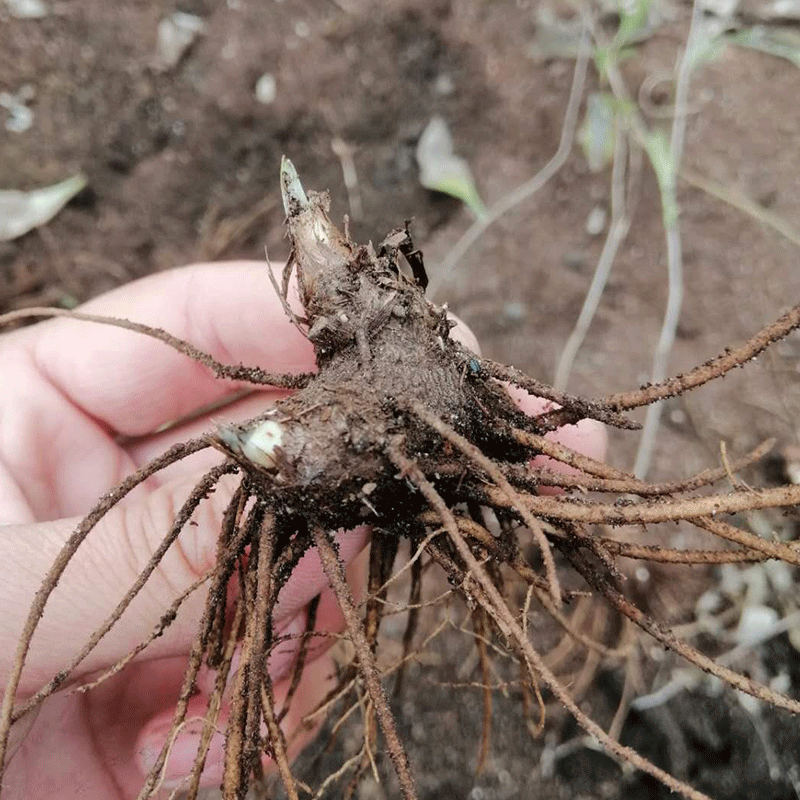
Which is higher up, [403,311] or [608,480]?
[403,311]

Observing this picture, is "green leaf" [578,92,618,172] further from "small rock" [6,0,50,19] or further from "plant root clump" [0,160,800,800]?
"small rock" [6,0,50,19]

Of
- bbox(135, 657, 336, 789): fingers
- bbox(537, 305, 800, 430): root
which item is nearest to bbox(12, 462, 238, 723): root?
bbox(135, 657, 336, 789): fingers

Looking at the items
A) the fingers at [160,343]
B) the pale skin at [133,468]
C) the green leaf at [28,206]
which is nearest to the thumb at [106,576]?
the pale skin at [133,468]

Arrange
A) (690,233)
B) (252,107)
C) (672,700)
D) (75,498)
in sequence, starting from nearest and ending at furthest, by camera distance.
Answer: (75,498) < (672,700) < (690,233) < (252,107)

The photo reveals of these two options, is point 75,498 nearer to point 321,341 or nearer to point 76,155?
point 321,341

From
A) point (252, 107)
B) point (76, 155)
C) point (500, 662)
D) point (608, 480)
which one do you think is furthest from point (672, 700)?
point (76, 155)

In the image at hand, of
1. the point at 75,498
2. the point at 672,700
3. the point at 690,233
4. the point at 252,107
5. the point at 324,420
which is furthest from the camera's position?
the point at 252,107

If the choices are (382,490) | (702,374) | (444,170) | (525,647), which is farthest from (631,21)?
(525,647)
